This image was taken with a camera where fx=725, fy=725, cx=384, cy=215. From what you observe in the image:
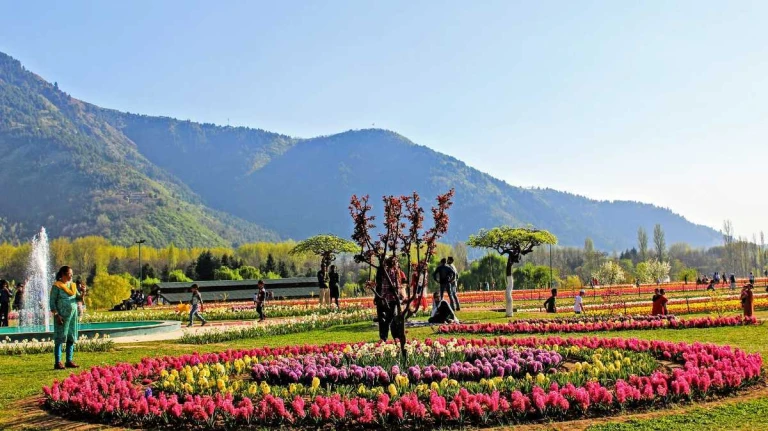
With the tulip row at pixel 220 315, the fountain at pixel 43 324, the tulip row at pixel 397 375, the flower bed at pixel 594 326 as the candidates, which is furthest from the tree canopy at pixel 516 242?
the fountain at pixel 43 324

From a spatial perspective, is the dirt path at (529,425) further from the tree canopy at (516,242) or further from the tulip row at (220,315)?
the tulip row at (220,315)

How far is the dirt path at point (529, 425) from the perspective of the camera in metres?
8.33

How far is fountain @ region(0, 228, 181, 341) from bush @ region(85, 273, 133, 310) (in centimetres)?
362

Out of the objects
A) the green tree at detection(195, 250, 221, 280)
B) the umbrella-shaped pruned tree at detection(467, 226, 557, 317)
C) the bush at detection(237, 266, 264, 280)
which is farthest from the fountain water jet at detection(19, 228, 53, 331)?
the green tree at detection(195, 250, 221, 280)

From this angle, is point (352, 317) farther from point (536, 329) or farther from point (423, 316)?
point (536, 329)

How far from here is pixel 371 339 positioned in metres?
17.5

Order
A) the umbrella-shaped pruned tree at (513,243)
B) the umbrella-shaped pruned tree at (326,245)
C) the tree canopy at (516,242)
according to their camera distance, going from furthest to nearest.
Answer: the umbrella-shaped pruned tree at (326,245)
the tree canopy at (516,242)
the umbrella-shaped pruned tree at (513,243)

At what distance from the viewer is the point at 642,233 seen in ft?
467

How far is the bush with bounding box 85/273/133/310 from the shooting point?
141 feet

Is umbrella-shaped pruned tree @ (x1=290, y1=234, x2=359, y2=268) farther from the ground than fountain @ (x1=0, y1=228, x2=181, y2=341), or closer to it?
farther from the ground

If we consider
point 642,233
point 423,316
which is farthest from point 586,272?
point 423,316

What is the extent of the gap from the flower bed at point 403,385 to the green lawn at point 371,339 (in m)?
0.57

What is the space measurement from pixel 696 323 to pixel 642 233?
429 ft

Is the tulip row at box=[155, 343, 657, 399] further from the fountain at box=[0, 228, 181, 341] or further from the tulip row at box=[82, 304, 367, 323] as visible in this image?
the tulip row at box=[82, 304, 367, 323]
